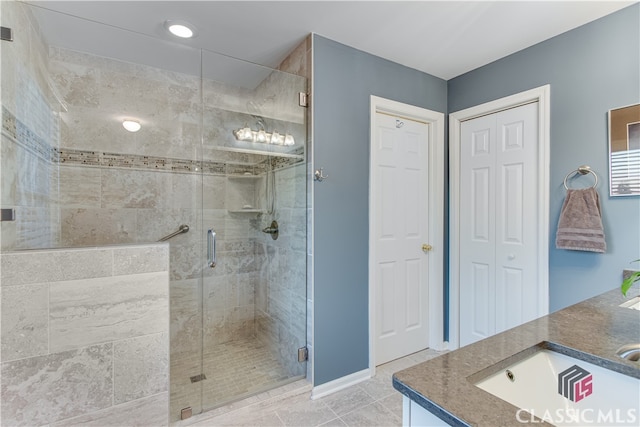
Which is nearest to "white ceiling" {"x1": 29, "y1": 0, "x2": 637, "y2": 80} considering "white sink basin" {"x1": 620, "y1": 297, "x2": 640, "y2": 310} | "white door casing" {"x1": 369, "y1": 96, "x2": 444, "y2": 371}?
"white door casing" {"x1": 369, "y1": 96, "x2": 444, "y2": 371}

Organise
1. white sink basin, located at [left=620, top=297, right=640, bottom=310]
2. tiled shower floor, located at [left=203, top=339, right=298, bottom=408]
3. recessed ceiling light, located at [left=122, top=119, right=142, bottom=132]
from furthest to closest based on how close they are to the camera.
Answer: recessed ceiling light, located at [left=122, top=119, right=142, bottom=132], tiled shower floor, located at [left=203, top=339, right=298, bottom=408], white sink basin, located at [left=620, top=297, right=640, bottom=310]

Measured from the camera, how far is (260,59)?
233 cm

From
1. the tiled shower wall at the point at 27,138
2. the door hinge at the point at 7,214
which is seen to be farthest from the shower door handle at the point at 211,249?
the door hinge at the point at 7,214

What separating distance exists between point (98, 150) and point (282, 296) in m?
1.80

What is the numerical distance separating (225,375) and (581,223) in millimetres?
2584

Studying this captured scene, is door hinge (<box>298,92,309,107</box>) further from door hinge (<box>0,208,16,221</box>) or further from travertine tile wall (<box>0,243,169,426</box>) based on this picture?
door hinge (<box>0,208,16,221</box>)

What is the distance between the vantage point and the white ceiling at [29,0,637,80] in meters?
1.68

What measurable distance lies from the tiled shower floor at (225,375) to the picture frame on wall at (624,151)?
94.9 inches

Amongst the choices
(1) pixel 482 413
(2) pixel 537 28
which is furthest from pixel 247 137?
(1) pixel 482 413

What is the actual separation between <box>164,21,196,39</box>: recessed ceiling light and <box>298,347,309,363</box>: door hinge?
2.27 metres

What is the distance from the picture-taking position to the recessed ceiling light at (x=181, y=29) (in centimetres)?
184

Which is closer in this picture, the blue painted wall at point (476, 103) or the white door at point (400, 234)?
the blue painted wall at point (476, 103)

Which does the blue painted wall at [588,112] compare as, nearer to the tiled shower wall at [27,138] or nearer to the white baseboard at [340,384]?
the white baseboard at [340,384]

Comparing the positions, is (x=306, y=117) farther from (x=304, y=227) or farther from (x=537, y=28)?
(x=537, y=28)
